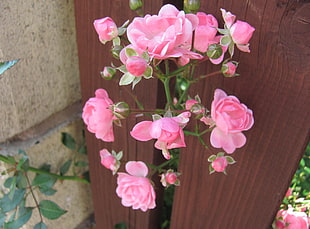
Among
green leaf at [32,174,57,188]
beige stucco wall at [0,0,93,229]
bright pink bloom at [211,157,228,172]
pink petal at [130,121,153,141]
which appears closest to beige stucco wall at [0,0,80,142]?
beige stucco wall at [0,0,93,229]

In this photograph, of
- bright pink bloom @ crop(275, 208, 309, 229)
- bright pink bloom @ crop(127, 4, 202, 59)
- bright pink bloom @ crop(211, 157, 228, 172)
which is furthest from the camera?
bright pink bloom @ crop(275, 208, 309, 229)

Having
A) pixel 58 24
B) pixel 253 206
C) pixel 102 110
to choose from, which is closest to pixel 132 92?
pixel 102 110

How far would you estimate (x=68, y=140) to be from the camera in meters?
0.89

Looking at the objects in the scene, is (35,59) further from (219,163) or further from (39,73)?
(219,163)

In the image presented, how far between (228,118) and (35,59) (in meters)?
0.45

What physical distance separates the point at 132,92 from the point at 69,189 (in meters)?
0.42

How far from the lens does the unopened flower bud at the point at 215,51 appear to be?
0.50m

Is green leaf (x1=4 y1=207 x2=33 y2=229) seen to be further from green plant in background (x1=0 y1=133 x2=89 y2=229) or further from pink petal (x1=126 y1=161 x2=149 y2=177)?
pink petal (x1=126 y1=161 x2=149 y2=177)

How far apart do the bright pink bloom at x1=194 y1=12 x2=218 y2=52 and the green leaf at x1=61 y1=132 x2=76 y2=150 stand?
48 cm

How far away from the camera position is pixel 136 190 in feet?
2.22

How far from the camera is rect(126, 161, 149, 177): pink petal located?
0.69 m

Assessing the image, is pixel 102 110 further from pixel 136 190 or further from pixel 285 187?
pixel 285 187

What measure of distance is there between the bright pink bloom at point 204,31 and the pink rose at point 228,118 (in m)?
0.09

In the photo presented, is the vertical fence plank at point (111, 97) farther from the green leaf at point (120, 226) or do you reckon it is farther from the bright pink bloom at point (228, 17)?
the bright pink bloom at point (228, 17)
